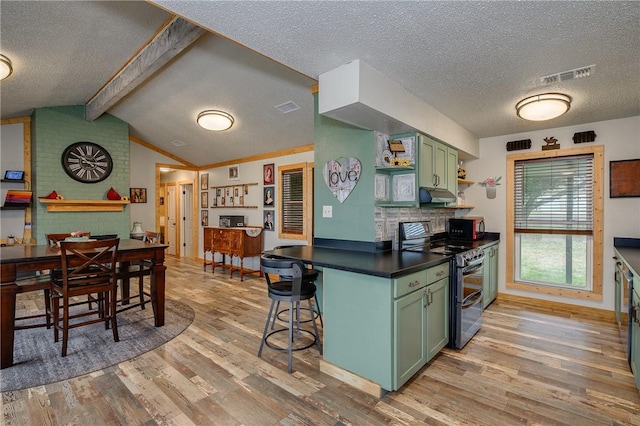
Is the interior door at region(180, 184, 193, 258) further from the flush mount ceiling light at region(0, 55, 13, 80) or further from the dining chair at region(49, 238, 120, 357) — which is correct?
the dining chair at region(49, 238, 120, 357)

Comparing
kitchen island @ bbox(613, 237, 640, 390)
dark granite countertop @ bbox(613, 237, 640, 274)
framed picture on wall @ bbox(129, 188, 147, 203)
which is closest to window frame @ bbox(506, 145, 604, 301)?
dark granite countertop @ bbox(613, 237, 640, 274)

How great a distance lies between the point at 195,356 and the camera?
2.74 m

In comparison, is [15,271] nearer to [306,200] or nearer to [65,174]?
[65,174]

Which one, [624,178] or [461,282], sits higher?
[624,178]

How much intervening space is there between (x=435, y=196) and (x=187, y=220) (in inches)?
280

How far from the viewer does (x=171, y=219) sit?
30.1 feet

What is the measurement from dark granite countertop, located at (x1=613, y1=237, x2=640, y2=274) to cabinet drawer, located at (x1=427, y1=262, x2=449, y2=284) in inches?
47.6

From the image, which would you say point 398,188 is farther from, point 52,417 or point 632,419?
point 52,417

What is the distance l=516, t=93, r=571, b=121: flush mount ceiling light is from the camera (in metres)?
2.90

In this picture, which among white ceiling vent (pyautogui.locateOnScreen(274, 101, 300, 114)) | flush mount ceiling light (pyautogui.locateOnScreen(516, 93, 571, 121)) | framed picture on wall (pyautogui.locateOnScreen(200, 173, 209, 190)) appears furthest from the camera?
framed picture on wall (pyautogui.locateOnScreen(200, 173, 209, 190))

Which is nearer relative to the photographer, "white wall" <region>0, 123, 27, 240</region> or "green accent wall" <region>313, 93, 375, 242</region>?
"green accent wall" <region>313, 93, 375, 242</region>

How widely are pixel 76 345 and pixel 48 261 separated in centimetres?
85

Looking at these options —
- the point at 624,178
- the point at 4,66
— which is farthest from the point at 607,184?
the point at 4,66

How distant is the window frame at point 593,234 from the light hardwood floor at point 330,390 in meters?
0.83
